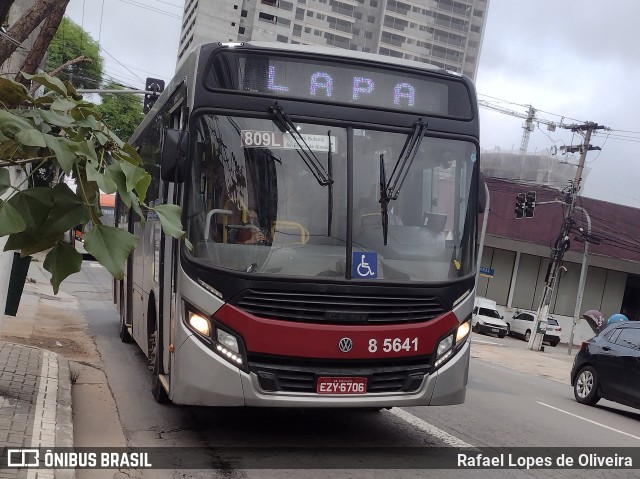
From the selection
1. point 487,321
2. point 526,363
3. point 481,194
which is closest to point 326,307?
point 481,194

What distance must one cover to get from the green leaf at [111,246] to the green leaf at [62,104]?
598 millimetres

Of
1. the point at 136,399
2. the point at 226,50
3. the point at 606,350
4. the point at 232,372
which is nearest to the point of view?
the point at 232,372

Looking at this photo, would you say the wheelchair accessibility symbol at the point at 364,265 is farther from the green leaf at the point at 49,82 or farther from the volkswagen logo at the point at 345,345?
the green leaf at the point at 49,82

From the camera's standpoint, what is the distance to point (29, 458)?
213 inches

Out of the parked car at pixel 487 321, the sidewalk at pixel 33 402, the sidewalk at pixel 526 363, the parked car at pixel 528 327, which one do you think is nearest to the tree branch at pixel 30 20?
the sidewalk at pixel 33 402

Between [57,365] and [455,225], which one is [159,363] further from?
[455,225]

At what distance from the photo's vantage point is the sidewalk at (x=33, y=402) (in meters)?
5.85

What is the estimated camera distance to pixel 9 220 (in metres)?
3.26

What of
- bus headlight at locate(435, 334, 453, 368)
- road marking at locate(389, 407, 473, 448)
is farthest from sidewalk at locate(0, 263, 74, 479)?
road marking at locate(389, 407, 473, 448)

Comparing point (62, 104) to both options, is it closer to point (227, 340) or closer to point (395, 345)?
point (227, 340)

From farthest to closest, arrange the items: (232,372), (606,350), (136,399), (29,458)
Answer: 1. (606,350)
2. (136,399)
3. (232,372)
4. (29,458)

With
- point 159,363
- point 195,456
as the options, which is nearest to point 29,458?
point 195,456

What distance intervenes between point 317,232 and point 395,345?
1.15m

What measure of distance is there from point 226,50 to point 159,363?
3.19 m
